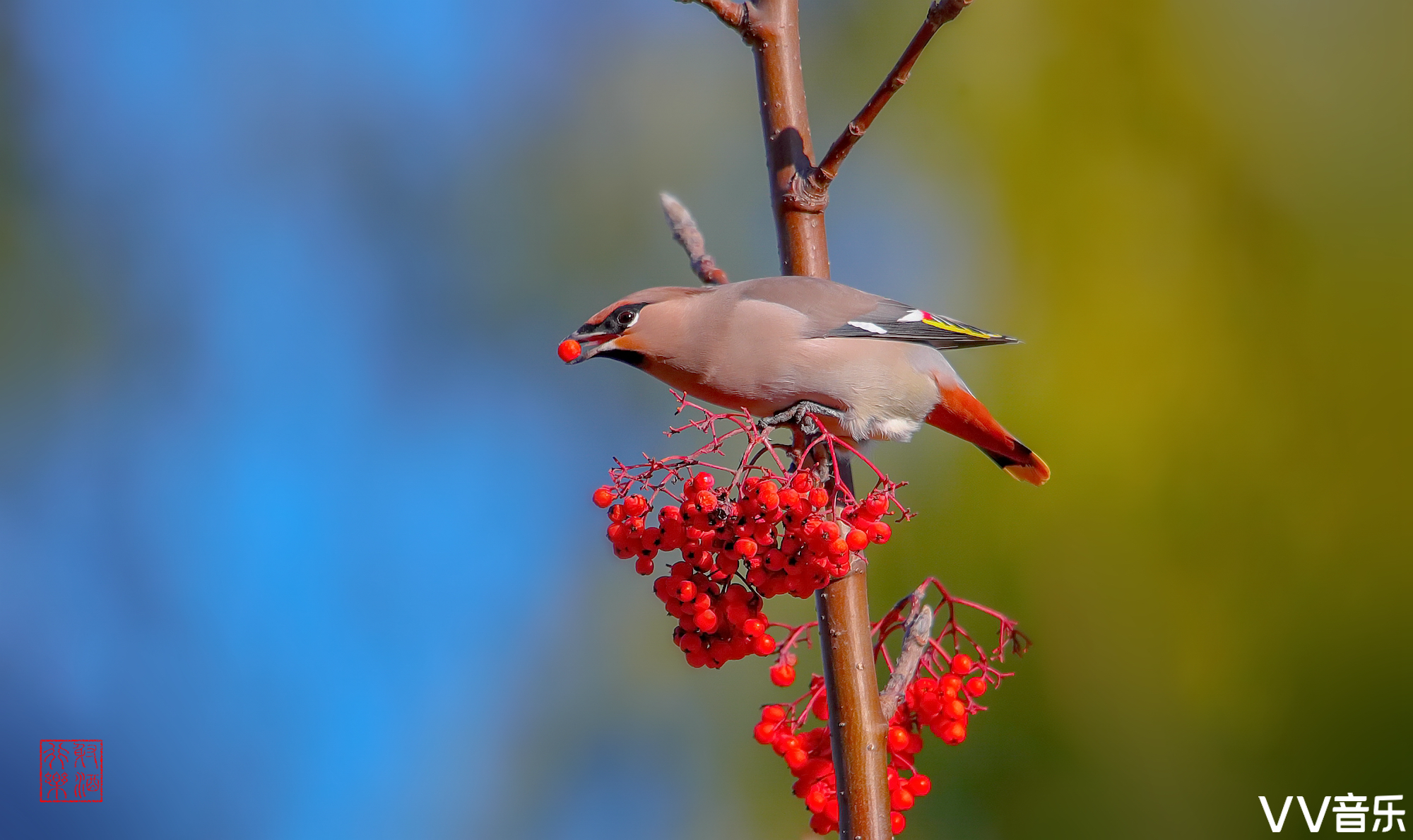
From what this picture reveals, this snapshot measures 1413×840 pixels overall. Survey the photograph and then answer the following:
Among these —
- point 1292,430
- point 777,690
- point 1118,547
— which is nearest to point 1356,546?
point 1292,430

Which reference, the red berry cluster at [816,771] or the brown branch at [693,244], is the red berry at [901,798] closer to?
the red berry cluster at [816,771]

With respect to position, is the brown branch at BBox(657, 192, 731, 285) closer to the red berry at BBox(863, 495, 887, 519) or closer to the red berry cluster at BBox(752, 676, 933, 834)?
the red berry at BBox(863, 495, 887, 519)

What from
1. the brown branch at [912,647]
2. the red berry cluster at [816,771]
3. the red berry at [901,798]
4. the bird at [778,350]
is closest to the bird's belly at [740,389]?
the bird at [778,350]

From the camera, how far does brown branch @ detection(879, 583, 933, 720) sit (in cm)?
196

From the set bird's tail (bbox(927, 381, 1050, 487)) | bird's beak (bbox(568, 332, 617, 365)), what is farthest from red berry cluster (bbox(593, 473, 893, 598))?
bird's tail (bbox(927, 381, 1050, 487))

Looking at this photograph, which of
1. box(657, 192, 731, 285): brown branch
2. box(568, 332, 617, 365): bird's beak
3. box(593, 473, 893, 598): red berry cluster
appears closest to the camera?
box(593, 473, 893, 598): red berry cluster

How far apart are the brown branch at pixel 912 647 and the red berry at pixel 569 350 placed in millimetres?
761

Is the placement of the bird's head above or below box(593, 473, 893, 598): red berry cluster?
above

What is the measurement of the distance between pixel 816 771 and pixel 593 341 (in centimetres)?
93

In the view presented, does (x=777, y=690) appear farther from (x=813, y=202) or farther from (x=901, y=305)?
(x=813, y=202)

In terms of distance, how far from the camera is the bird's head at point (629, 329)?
2.23 m

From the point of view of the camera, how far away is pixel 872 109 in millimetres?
1862

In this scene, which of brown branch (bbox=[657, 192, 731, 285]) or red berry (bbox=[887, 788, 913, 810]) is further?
brown branch (bbox=[657, 192, 731, 285])

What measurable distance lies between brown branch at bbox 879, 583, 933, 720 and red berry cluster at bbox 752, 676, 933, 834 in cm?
13
